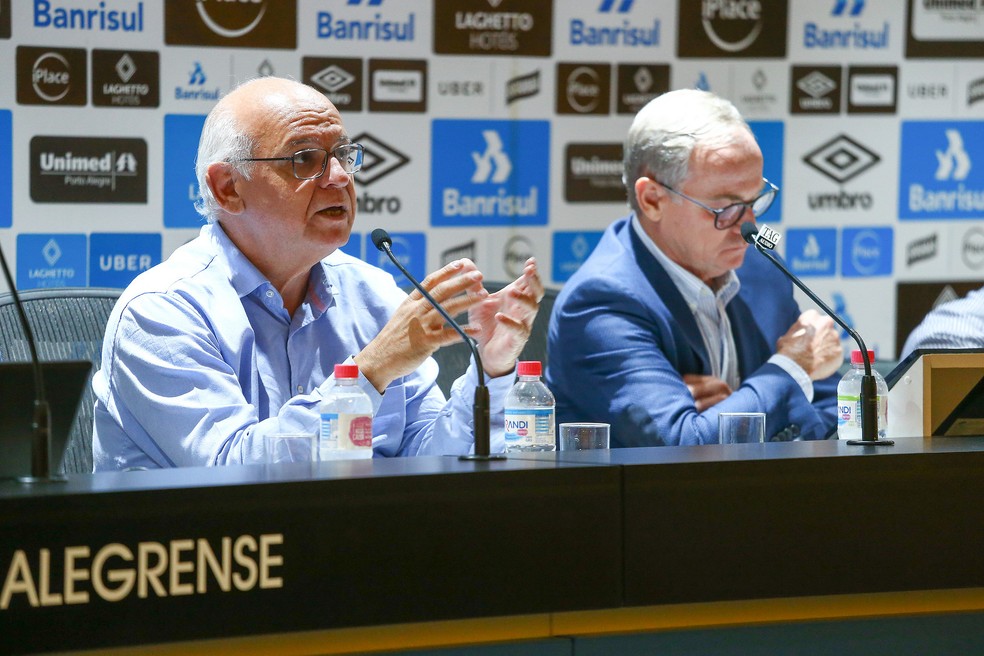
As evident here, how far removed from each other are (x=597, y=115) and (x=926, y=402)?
7.44ft

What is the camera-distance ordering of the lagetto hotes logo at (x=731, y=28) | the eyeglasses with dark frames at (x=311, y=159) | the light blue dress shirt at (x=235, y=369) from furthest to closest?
the lagetto hotes logo at (x=731, y=28)
the eyeglasses with dark frames at (x=311, y=159)
the light blue dress shirt at (x=235, y=369)

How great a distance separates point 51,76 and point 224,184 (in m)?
1.54

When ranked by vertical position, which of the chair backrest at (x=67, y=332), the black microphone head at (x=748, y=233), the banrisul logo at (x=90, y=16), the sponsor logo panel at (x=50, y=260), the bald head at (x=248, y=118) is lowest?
the chair backrest at (x=67, y=332)

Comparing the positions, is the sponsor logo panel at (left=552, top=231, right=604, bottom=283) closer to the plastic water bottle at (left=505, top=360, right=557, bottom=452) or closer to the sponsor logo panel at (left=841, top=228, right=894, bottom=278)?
the sponsor logo panel at (left=841, top=228, right=894, bottom=278)

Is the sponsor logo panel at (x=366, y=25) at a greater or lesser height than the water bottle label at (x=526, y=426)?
greater

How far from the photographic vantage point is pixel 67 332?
2.73 metres

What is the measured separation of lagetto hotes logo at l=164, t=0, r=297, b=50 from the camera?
3.82 meters

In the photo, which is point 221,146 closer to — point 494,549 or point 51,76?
point 494,549

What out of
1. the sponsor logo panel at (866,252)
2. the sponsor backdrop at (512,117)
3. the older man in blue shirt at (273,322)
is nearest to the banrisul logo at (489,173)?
the sponsor backdrop at (512,117)

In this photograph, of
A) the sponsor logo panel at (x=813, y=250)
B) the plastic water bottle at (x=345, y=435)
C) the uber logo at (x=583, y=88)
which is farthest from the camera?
the sponsor logo panel at (x=813, y=250)

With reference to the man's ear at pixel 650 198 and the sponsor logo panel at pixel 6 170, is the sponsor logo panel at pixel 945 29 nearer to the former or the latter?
the man's ear at pixel 650 198

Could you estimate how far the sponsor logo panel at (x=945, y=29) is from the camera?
441 centimetres

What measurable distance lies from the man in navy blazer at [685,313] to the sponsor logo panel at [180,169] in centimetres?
146

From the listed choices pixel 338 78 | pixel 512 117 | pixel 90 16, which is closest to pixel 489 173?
pixel 512 117
